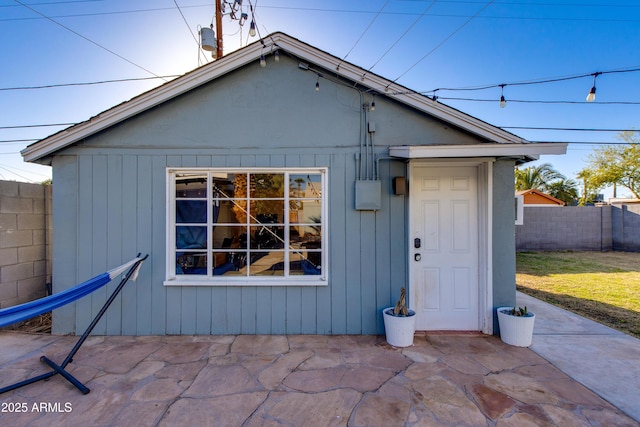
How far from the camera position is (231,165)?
3.99m

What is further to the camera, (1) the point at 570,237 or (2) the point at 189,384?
(1) the point at 570,237

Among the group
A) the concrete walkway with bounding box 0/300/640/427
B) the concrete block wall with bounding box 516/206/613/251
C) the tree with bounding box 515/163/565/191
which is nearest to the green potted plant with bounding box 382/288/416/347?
the concrete walkway with bounding box 0/300/640/427

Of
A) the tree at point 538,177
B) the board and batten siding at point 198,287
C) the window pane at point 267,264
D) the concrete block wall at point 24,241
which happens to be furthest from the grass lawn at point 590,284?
the tree at point 538,177

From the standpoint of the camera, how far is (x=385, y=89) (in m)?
3.88

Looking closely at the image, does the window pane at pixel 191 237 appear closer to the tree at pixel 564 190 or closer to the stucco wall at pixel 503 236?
the stucco wall at pixel 503 236

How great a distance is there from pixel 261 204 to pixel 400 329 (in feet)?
7.67

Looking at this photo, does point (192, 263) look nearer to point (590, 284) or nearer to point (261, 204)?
point (261, 204)

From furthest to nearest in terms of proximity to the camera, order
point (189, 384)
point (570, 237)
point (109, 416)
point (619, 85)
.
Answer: point (570, 237) < point (619, 85) < point (189, 384) < point (109, 416)

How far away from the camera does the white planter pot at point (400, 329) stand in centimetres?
359

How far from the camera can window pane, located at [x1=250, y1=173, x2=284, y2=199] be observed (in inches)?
159

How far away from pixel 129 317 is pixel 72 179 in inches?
77.8

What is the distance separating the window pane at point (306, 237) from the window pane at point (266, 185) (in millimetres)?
543

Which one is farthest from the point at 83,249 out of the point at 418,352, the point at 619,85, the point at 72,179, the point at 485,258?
the point at 619,85

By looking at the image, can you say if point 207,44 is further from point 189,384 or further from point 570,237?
point 570,237
